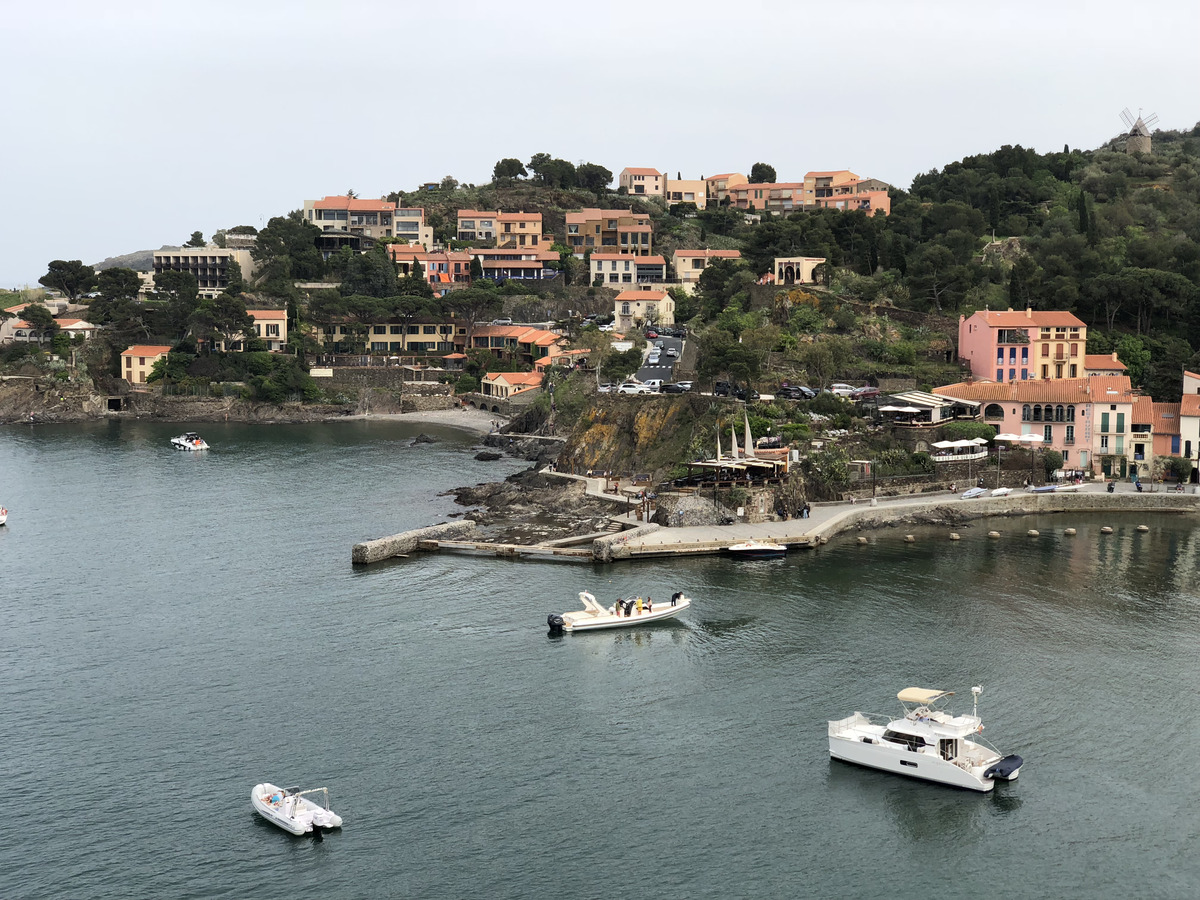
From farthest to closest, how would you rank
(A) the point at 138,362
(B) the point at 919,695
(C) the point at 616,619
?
(A) the point at 138,362 < (C) the point at 616,619 < (B) the point at 919,695

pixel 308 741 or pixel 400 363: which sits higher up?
pixel 400 363

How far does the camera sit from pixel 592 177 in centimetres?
14325

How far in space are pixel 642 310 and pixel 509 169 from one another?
53382 millimetres

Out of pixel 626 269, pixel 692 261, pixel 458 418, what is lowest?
pixel 458 418

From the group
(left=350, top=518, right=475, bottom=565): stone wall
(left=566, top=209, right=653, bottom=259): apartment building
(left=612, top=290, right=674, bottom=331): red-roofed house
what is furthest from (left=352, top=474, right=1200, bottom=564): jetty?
(left=566, top=209, right=653, bottom=259): apartment building

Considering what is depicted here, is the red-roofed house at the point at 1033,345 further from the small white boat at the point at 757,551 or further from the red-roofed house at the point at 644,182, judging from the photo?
the red-roofed house at the point at 644,182

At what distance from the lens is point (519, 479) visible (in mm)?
65812

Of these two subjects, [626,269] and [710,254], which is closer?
[710,254]

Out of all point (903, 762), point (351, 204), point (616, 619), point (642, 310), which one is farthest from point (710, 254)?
point (903, 762)

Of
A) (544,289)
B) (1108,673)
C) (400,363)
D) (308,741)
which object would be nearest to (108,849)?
(308,741)

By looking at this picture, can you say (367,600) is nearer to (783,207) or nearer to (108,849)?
(108,849)

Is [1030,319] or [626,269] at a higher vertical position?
[626,269]

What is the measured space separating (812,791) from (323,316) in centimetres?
9112

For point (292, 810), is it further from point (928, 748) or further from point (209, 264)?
point (209, 264)
